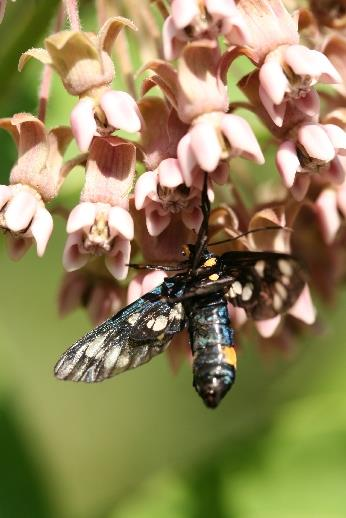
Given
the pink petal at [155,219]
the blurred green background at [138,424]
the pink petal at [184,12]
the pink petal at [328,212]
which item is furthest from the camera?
the blurred green background at [138,424]

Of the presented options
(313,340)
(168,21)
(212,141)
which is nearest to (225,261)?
(212,141)

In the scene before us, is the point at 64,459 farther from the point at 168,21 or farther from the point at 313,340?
the point at 168,21

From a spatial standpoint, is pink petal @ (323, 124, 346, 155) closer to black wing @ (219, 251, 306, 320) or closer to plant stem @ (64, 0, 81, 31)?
black wing @ (219, 251, 306, 320)

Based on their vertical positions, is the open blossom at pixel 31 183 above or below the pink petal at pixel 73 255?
above

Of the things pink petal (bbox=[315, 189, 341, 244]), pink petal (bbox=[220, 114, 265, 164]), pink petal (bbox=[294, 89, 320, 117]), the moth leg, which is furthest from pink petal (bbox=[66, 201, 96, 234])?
pink petal (bbox=[315, 189, 341, 244])

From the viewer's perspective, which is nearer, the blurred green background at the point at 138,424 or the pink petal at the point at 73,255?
the pink petal at the point at 73,255

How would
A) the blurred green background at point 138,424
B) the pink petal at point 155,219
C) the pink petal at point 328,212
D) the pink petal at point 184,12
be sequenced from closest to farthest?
1. the pink petal at point 184,12
2. the pink petal at point 155,219
3. the pink petal at point 328,212
4. the blurred green background at point 138,424

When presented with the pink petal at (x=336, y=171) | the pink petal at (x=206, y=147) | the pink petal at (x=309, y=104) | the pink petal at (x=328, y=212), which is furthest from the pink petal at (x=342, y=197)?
the pink petal at (x=206, y=147)

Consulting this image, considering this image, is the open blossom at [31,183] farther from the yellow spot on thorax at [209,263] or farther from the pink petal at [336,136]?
the pink petal at [336,136]
